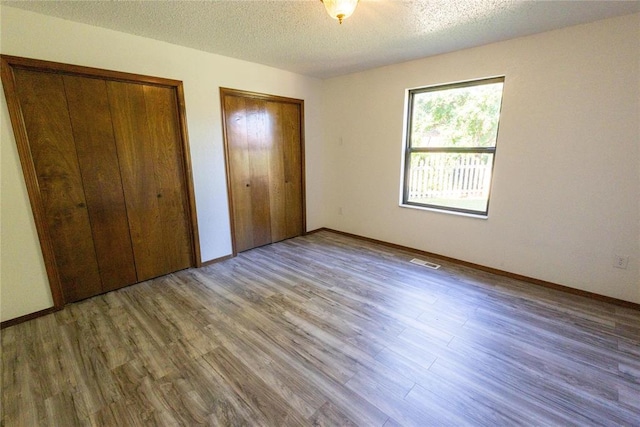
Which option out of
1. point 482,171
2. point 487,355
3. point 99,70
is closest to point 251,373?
point 487,355

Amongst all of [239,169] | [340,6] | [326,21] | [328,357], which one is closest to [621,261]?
[328,357]

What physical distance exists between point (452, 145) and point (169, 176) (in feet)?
10.8

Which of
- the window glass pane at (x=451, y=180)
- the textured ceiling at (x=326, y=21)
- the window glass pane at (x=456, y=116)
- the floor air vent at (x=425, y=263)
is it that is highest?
the textured ceiling at (x=326, y=21)

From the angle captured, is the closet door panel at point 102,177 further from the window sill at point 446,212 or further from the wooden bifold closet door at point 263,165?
the window sill at point 446,212

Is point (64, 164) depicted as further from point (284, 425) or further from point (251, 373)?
point (284, 425)

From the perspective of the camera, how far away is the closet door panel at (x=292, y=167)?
4039mm

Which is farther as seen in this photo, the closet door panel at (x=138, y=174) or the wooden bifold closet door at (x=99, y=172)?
the closet door panel at (x=138, y=174)

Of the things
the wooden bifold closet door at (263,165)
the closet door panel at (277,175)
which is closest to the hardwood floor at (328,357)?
the wooden bifold closet door at (263,165)

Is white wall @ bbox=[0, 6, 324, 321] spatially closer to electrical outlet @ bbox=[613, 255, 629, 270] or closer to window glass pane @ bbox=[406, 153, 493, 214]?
window glass pane @ bbox=[406, 153, 493, 214]

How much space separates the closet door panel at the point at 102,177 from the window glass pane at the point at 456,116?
134 inches

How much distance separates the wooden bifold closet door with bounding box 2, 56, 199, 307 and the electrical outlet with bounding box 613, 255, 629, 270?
4.19 meters

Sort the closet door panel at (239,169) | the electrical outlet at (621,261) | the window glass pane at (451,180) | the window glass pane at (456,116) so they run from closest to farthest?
the electrical outlet at (621,261) < the window glass pane at (456,116) < the window glass pane at (451,180) < the closet door panel at (239,169)

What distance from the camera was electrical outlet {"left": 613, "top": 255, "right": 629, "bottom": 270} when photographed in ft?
7.84

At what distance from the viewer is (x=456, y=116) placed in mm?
3232
